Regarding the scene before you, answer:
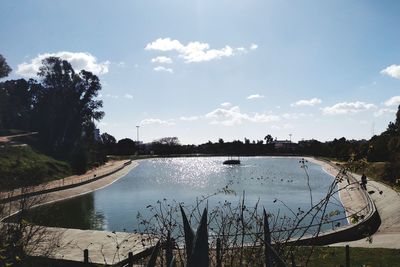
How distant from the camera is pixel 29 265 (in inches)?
374

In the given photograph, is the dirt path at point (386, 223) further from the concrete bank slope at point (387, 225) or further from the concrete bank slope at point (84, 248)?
the concrete bank slope at point (84, 248)

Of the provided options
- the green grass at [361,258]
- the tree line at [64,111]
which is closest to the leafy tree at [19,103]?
the tree line at [64,111]

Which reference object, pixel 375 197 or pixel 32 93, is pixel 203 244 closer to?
pixel 375 197

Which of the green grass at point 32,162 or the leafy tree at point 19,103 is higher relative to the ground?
the leafy tree at point 19,103

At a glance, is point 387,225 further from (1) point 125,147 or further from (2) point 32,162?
(1) point 125,147

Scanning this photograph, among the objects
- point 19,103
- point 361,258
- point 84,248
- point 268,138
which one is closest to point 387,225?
point 361,258

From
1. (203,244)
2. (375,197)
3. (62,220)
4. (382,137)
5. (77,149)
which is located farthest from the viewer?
(77,149)

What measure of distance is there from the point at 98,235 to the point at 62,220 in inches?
367

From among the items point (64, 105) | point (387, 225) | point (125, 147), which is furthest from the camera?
point (125, 147)

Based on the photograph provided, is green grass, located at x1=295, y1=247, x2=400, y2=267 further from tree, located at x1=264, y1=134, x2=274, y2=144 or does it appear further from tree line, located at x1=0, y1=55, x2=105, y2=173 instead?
tree, located at x1=264, y1=134, x2=274, y2=144

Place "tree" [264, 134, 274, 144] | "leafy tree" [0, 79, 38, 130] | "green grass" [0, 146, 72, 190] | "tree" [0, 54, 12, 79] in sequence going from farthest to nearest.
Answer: "tree" [264, 134, 274, 144], "leafy tree" [0, 79, 38, 130], "tree" [0, 54, 12, 79], "green grass" [0, 146, 72, 190]

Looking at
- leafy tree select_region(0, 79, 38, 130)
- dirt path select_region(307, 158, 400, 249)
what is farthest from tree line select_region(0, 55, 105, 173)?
dirt path select_region(307, 158, 400, 249)

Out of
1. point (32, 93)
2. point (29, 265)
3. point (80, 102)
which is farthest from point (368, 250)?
point (32, 93)

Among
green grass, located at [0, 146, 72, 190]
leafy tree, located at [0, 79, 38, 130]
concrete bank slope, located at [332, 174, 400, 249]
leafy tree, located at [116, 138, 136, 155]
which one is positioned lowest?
concrete bank slope, located at [332, 174, 400, 249]
